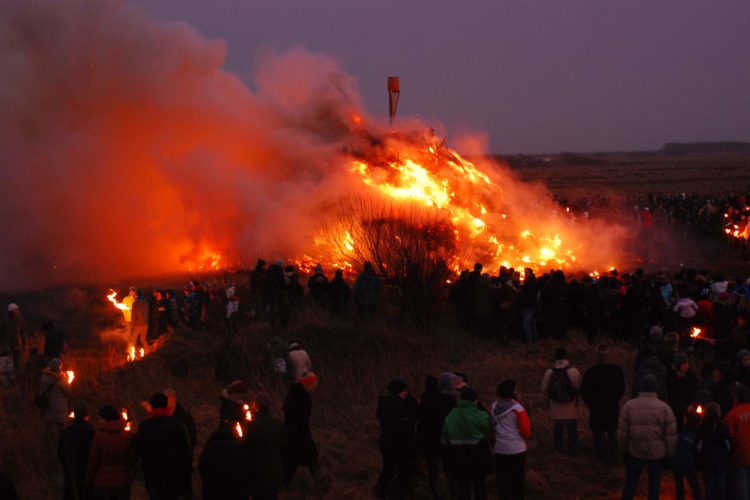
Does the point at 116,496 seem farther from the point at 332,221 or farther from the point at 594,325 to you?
the point at 332,221

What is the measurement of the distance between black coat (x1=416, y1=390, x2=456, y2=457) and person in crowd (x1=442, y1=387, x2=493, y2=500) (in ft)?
1.00

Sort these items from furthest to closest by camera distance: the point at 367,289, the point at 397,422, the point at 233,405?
the point at 367,289 → the point at 233,405 → the point at 397,422

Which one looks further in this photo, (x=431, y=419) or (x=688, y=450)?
(x=431, y=419)

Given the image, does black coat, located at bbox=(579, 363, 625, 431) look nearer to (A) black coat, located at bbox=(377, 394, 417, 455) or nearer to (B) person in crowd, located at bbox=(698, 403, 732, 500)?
(B) person in crowd, located at bbox=(698, 403, 732, 500)

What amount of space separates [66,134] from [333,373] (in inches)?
563

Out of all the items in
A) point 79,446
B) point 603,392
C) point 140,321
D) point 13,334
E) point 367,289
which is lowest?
point 79,446

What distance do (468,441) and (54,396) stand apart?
5953mm

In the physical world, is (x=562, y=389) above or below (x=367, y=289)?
below

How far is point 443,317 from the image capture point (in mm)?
17625

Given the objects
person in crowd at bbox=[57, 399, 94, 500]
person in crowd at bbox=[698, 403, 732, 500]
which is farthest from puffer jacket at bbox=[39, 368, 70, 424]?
person in crowd at bbox=[698, 403, 732, 500]

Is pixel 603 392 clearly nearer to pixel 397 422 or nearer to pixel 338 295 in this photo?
pixel 397 422

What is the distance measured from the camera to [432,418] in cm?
864

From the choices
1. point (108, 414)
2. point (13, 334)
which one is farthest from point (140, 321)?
point (108, 414)

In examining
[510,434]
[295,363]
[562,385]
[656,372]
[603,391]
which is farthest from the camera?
[295,363]
